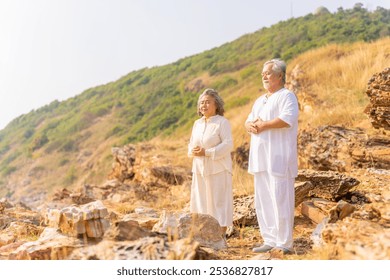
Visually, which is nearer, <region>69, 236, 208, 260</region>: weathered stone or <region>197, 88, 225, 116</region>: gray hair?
<region>69, 236, 208, 260</region>: weathered stone

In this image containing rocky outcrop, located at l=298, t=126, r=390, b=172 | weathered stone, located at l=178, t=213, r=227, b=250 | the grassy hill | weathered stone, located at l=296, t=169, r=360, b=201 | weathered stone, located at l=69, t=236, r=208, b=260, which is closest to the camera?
weathered stone, located at l=69, t=236, r=208, b=260

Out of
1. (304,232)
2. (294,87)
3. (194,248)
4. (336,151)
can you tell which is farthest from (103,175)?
(194,248)

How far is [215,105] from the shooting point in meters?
6.60

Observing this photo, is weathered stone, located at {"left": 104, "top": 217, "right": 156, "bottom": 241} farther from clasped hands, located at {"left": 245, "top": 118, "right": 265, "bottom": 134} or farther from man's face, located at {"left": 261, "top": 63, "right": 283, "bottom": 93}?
man's face, located at {"left": 261, "top": 63, "right": 283, "bottom": 93}

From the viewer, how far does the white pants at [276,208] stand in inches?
217

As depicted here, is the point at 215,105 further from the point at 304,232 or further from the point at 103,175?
the point at 103,175

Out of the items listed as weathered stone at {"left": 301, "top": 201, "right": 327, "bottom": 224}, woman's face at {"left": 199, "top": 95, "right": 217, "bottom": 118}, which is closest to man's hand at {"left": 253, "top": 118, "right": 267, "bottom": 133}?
woman's face at {"left": 199, "top": 95, "right": 217, "bottom": 118}

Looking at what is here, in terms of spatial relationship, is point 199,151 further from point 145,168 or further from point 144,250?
point 145,168

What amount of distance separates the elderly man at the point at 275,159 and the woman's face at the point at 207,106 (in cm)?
85

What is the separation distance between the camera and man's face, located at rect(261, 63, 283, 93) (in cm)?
571

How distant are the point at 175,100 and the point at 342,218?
34678mm

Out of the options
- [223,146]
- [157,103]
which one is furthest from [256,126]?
[157,103]

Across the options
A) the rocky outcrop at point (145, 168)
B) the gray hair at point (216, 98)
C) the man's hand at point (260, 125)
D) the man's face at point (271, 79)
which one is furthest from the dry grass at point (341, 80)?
the man's hand at point (260, 125)

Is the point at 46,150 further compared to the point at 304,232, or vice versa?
the point at 46,150
